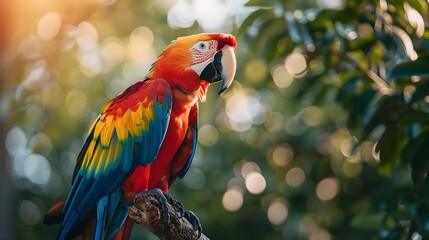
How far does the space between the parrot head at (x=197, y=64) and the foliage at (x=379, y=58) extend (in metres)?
0.37

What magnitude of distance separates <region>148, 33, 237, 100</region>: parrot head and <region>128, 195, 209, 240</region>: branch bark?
1.27 ft

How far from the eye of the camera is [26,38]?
5172mm

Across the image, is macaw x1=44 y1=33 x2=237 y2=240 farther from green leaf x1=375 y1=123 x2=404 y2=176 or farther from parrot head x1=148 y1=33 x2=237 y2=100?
green leaf x1=375 y1=123 x2=404 y2=176

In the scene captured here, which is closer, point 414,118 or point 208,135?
point 414,118

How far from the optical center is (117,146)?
215 cm

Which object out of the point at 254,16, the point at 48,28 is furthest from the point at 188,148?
the point at 48,28

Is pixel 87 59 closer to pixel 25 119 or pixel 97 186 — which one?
pixel 25 119

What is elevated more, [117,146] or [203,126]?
[117,146]

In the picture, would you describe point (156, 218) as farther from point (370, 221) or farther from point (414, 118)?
point (370, 221)

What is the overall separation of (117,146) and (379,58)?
3.42ft

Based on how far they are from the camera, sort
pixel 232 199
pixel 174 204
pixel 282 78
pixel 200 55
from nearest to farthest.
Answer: pixel 174 204 → pixel 200 55 → pixel 282 78 → pixel 232 199

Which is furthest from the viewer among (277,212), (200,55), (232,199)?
(277,212)

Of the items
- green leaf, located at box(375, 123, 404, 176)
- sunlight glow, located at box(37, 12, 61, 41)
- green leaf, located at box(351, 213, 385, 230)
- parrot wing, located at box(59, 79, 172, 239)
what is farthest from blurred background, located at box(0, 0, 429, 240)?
parrot wing, located at box(59, 79, 172, 239)

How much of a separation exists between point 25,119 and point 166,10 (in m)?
1.31
